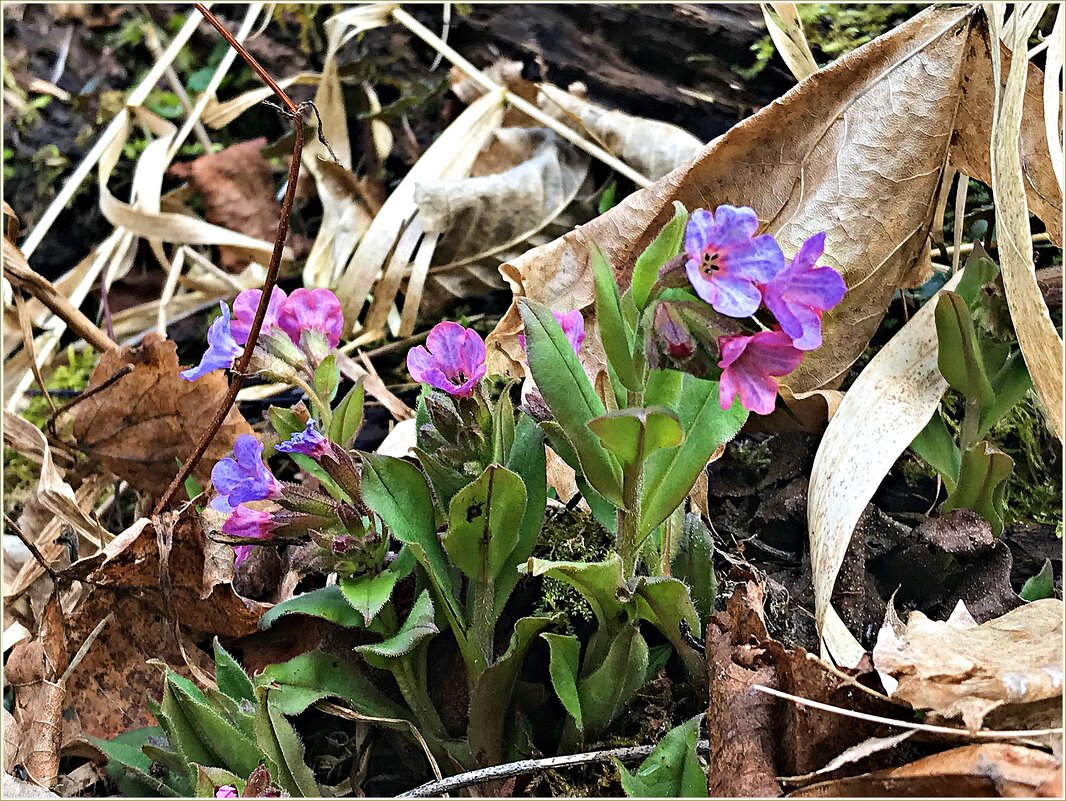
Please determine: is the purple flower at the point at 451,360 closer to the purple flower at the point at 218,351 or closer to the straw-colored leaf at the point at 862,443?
the purple flower at the point at 218,351

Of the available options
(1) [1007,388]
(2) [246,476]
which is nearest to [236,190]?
(2) [246,476]

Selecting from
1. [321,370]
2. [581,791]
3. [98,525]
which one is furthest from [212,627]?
[581,791]

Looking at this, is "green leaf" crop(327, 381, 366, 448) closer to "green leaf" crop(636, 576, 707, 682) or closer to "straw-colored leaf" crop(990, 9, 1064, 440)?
"green leaf" crop(636, 576, 707, 682)

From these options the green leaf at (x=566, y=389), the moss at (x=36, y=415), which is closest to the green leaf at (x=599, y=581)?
the green leaf at (x=566, y=389)

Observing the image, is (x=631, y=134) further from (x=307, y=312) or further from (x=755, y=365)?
(x=755, y=365)

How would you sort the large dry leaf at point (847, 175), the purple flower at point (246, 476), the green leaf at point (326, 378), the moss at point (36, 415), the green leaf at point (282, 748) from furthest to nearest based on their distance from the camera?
the moss at point (36, 415), the large dry leaf at point (847, 175), the green leaf at point (326, 378), the purple flower at point (246, 476), the green leaf at point (282, 748)

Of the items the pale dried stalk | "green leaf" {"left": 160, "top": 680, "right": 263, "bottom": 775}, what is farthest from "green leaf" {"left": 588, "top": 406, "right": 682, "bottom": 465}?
the pale dried stalk
